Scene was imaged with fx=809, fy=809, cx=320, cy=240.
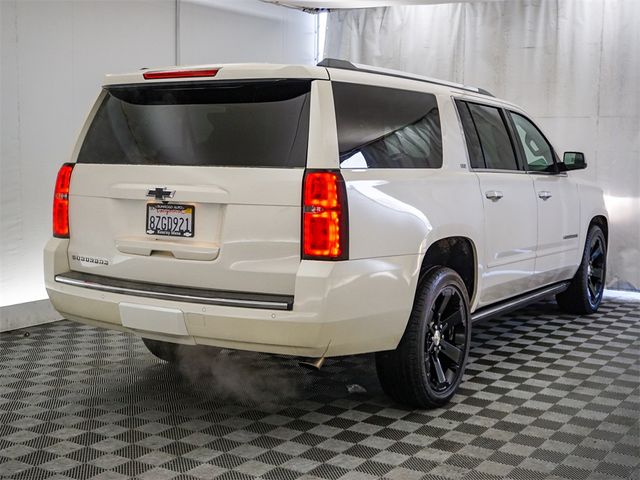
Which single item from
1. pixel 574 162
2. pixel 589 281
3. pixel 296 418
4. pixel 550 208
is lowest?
pixel 296 418

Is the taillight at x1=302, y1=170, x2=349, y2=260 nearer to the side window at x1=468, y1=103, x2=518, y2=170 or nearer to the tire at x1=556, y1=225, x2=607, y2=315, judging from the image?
the side window at x1=468, y1=103, x2=518, y2=170

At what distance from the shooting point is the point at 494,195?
15.9ft

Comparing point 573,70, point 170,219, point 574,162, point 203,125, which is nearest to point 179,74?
point 203,125

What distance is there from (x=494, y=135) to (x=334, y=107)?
1.88 meters

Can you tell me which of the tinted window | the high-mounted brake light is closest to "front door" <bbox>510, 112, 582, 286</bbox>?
the tinted window

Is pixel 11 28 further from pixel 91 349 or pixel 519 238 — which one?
pixel 519 238

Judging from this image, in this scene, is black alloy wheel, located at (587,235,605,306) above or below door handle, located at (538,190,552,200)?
below

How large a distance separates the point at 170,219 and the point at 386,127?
3.76 ft

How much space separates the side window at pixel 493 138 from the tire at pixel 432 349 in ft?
3.32

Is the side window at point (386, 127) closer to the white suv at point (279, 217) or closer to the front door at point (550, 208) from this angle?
the white suv at point (279, 217)

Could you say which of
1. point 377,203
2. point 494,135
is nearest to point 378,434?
point 377,203

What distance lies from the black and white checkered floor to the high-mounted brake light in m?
1.69

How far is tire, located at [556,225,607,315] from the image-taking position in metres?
6.70

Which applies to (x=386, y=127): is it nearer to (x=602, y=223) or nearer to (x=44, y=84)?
(x=44, y=84)
